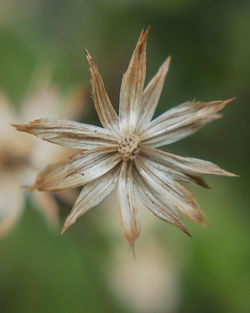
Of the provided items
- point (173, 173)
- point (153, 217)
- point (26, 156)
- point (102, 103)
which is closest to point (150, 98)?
point (102, 103)

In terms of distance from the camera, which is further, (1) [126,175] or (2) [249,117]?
(2) [249,117]

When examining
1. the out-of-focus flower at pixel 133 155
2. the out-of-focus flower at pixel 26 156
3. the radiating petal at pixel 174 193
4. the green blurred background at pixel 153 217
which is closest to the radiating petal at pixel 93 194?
the out-of-focus flower at pixel 133 155

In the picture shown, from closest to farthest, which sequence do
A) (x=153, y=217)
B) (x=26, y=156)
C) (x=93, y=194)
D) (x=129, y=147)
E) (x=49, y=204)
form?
(x=93, y=194), (x=129, y=147), (x=49, y=204), (x=26, y=156), (x=153, y=217)

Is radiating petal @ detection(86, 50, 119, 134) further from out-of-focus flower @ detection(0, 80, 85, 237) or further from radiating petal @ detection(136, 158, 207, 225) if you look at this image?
out-of-focus flower @ detection(0, 80, 85, 237)

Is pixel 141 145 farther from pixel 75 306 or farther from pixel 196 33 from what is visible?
pixel 196 33

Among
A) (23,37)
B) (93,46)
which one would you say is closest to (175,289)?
(93,46)

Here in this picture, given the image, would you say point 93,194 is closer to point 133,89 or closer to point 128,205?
point 128,205

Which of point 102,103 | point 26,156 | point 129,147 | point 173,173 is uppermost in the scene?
point 26,156
